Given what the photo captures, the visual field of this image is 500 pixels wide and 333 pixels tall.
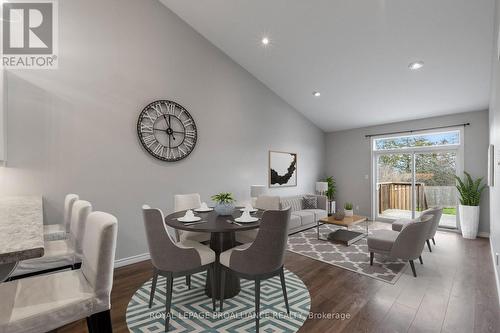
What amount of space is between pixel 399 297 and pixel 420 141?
4.49 meters

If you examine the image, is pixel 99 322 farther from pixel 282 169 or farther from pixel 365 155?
pixel 365 155

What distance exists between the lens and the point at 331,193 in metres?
6.93

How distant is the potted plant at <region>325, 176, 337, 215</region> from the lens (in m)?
6.73

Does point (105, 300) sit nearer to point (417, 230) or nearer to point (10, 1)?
point (417, 230)

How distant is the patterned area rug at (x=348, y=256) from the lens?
3.01m

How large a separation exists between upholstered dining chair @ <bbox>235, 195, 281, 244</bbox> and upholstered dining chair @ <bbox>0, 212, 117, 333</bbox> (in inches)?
78.0

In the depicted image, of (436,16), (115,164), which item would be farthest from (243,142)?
(436,16)

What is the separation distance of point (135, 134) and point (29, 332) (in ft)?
9.17

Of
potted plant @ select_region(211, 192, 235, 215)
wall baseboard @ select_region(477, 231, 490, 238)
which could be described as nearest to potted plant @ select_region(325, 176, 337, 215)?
wall baseboard @ select_region(477, 231, 490, 238)

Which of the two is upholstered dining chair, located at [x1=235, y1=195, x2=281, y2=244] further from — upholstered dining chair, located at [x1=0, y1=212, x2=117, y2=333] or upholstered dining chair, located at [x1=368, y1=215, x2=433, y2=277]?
upholstered dining chair, located at [x1=0, y1=212, x2=117, y2=333]

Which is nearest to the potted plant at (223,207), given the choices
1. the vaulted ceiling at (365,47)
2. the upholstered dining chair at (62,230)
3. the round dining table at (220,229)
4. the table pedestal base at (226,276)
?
the round dining table at (220,229)

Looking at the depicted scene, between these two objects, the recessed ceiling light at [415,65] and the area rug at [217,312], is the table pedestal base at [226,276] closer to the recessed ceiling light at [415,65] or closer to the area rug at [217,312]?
the area rug at [217,312]

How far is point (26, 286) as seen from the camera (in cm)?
118

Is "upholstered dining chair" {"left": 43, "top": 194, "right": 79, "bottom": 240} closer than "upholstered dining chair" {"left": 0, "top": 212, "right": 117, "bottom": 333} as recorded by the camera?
No
